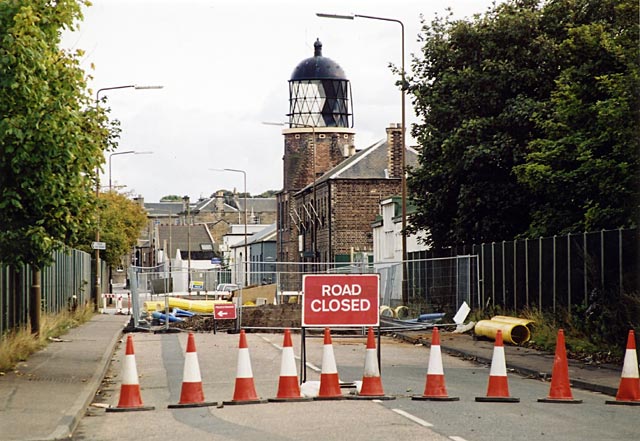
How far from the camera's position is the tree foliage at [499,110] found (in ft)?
105

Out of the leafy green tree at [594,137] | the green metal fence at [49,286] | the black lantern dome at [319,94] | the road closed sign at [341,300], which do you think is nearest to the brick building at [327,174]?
the black lantern dome at [319,94]

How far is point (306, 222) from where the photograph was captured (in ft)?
304

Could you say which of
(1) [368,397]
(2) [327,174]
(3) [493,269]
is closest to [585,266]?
(3) [493,269]

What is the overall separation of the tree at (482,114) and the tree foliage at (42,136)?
18942 mm

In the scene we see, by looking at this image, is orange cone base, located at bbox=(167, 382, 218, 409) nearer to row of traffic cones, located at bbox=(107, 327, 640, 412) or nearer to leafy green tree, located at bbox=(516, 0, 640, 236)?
row of traffic cones, located at bbox=(107, 327, 640, 412)

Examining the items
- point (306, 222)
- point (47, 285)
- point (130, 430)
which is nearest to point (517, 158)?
point (47, 285)

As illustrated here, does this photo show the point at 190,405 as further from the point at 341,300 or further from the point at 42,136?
the point at 42,136

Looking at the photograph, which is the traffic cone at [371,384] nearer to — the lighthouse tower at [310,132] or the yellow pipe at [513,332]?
the yellow pipe at [513,332]

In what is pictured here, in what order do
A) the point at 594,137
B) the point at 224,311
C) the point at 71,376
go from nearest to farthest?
the point at 71,376, the point at 594,137, the point at 224,311

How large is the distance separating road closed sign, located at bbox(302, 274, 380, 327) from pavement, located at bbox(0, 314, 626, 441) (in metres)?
3.33

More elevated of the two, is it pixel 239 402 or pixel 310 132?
pixel 310 132

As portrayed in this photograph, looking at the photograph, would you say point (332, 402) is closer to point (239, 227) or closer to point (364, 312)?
point (364, 312)

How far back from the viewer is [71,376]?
20.0 m

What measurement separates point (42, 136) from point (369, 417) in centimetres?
708
